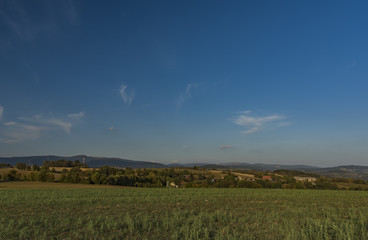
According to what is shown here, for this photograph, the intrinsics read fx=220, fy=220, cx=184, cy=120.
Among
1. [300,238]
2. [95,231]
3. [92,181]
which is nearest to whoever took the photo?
[300,238]

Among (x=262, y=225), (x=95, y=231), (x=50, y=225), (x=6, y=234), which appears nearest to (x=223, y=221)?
(x=262, y=225)

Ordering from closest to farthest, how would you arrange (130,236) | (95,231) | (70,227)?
(130,236) < (95,231) < (70,227)

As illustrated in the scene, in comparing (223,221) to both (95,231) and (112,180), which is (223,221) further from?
(112,180)

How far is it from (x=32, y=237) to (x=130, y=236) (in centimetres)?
427

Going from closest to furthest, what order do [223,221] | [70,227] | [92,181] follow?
[70,227] < [223,221] < [92,181]

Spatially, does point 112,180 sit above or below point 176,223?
below

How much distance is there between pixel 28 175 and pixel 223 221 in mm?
101825

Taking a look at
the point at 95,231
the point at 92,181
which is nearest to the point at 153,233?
the point at 95,231

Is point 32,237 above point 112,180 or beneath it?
above

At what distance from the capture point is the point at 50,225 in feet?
37.3

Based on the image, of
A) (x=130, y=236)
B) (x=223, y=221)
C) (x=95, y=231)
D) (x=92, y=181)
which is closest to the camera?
(x=130, y=236)

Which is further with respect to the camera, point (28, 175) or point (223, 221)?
point (28, 175)

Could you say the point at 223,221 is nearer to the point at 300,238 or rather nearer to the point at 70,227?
the point at 300,238

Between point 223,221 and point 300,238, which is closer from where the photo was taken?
point 300,238
